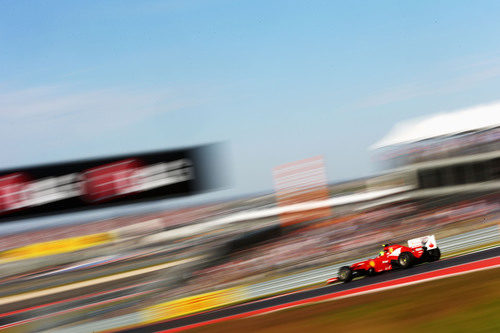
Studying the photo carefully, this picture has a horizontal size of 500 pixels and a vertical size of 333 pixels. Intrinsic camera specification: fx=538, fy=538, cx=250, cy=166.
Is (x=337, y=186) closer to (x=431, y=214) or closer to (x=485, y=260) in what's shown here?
(x=431, y=214)

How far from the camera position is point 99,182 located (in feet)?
41.2

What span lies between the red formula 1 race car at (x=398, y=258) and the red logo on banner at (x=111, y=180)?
5383 millimetres

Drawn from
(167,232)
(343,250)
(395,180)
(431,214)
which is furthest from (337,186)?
(343,250)

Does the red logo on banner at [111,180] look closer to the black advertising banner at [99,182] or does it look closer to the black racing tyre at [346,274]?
the black advertising banner at [99,182]

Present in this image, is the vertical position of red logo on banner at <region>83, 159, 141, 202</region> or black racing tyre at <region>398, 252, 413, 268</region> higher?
red logo on banner at <region>83, 159, 141, 202</region>

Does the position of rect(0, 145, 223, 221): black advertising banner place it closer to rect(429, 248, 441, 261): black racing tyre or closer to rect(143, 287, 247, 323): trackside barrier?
rect(143, 287, 247, 323): trackside barrier

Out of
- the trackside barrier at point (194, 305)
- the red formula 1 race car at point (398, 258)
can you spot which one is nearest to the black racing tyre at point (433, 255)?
the red formula 1 race car at point (398, 258)

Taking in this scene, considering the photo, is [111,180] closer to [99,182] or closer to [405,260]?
[99,182]

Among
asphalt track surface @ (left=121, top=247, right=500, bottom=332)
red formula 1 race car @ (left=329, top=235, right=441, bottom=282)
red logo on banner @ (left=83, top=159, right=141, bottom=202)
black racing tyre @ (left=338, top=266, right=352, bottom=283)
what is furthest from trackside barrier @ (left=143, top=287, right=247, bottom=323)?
red logo on banner @ (left=83, top=159, right=141, bottom=202)

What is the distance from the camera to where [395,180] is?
91.1 feet

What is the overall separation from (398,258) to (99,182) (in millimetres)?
7170

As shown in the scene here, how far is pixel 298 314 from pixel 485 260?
4694 millimetres

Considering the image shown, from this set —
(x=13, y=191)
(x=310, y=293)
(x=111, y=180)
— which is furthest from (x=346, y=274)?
(x=13, y=191)

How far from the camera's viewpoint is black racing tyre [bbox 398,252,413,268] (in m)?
12.3
